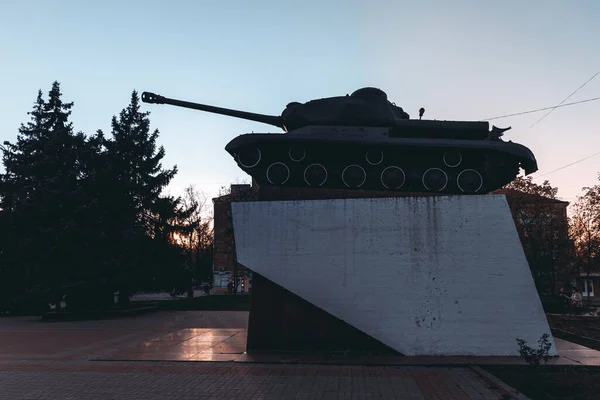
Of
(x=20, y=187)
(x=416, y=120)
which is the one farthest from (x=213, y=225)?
(x=416, y=120)

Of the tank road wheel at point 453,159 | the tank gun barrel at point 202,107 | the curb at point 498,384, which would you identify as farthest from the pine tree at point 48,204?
the curb at point 498,384

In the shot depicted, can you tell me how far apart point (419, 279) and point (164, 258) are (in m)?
21.5

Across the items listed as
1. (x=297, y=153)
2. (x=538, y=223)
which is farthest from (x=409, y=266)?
(x=538, y=223)

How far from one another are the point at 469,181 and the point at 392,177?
6.49 feet

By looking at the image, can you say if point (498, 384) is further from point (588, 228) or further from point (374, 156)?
point (588, 228)

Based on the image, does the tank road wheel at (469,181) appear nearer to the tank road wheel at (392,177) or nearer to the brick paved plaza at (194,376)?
the tank road wheel at (392,177)

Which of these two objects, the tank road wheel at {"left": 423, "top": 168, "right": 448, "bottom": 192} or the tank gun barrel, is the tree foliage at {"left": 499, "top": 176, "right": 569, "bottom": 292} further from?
the tank gun barrel

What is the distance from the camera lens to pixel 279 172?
42.9 ft

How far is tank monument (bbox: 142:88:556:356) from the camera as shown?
38.8ft

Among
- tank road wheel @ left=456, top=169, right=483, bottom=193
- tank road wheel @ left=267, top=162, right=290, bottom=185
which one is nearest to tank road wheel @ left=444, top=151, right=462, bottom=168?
tank road wheel @ left=456, top=169, right=483, bottom=193

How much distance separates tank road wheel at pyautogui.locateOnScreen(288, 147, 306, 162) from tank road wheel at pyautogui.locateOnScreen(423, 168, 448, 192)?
3.19 m

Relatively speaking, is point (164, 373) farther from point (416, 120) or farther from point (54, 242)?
point (54, 242)

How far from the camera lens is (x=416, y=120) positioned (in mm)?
13477

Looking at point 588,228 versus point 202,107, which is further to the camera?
point 588,228
